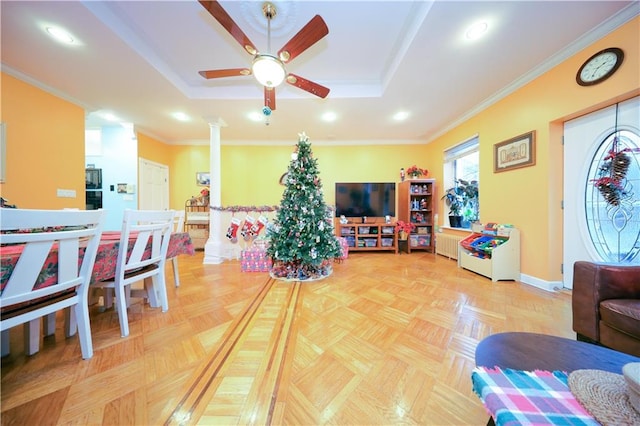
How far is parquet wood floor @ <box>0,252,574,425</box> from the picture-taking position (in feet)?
3.00

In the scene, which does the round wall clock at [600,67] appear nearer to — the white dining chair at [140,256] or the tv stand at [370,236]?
the tv stand at [370,236]

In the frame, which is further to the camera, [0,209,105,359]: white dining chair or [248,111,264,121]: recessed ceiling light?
[248,111,264,121]: recessed ceiling light

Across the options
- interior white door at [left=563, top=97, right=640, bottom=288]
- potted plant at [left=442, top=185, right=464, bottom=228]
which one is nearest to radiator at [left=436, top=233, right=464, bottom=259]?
potted plant at [left=442, top=185, right=464, bottom=228]

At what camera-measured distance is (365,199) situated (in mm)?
4371

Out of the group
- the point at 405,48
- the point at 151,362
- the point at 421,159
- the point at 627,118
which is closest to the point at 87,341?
the point at 151,362

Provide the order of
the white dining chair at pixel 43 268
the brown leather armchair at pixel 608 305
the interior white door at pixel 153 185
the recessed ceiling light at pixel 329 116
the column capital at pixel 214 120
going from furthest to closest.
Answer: the interior white door at pixel 153 185 < the column capital at pixel 214 120 < the recessed ceiling light at pixel 329 116 < the brown leather armchair at pixel 608 305 < the white dining chair at pixel 43 268

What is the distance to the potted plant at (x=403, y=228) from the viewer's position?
4.14m

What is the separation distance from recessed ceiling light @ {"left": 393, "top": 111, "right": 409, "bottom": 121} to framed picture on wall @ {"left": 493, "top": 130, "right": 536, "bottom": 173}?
1392 millimetres

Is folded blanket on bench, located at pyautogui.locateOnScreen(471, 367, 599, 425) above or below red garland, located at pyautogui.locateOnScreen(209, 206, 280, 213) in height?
below

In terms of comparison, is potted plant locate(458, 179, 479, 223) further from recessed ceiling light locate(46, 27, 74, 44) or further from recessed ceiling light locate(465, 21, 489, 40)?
recessed ceiling light locate(46, 27, 74, 44)

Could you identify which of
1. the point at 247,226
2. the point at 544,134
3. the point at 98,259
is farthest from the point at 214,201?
the point at 544,134

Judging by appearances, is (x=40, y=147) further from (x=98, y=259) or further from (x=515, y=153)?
(x=515, y=153)

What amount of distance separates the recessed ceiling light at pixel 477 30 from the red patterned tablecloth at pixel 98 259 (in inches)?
133

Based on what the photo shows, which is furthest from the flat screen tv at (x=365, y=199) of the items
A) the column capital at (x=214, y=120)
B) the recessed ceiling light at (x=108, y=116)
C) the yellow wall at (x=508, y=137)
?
the recessed ceiling light at (x=108, y=116)
